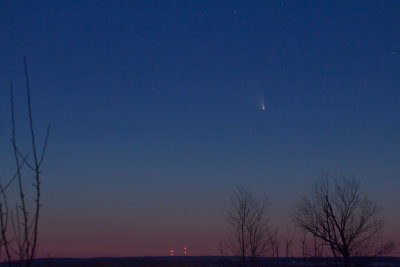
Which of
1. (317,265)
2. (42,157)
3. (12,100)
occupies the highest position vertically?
(12,100)

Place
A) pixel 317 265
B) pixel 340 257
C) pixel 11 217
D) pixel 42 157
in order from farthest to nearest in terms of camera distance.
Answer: pixel 340 257
pixel 317 265
pixel 11 217
pixel 42 157

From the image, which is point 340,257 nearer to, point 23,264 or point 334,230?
point 334,230

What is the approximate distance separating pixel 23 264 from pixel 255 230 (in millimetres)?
19613

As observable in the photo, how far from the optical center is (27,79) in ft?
11.9

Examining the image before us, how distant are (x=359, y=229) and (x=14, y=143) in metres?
20.7

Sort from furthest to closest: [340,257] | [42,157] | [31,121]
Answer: [340,257], [42,157], [31,121]

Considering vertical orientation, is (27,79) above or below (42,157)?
above

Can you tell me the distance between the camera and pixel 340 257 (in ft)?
70.5

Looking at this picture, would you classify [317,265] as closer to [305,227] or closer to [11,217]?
[305,227]

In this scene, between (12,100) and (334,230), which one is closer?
(12,100)

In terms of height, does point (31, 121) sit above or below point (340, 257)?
above

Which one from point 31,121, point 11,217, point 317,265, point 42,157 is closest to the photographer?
point 31,121

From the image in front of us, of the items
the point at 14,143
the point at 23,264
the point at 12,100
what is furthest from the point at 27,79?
the point at 23,264

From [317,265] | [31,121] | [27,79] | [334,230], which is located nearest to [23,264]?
[31,121]
